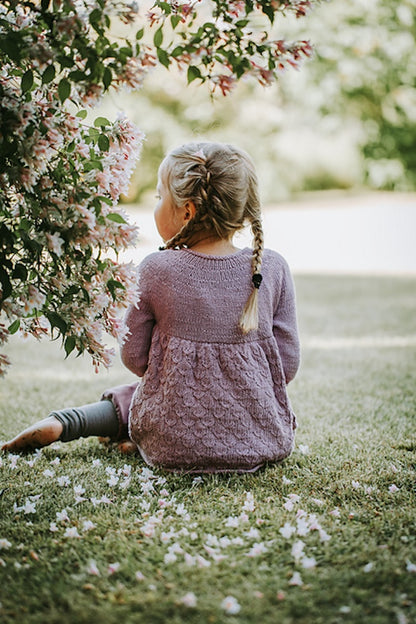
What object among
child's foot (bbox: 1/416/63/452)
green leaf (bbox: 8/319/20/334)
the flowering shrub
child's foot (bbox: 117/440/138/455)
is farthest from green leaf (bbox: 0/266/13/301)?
child's foot (bbox: 117/440/138/455)

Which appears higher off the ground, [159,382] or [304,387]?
[159,382]

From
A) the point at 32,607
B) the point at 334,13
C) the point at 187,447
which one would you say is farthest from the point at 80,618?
the point at 334,13

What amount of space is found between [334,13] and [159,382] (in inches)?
571

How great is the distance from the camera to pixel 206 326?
2328 millimetres

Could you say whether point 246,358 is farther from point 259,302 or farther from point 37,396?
point 37,396

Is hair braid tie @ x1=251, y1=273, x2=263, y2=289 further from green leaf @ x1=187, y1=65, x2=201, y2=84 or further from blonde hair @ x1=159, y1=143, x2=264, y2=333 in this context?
green leaf @ x1=187, y1=65, x2=201, y2=84

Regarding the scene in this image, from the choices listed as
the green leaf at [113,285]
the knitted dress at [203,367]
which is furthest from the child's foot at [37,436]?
the green leaf at [113,285]

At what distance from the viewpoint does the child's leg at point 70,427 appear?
2.52 m

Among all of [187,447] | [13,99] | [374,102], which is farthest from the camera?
[374,102]

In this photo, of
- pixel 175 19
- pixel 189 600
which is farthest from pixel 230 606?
pixel 175 19

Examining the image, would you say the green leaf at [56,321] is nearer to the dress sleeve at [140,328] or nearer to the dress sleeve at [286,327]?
the dress sleeve at [140,328]

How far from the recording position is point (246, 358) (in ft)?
7.77

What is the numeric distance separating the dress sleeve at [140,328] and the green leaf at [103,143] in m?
0.49

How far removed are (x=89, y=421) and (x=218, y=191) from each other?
3.40ft
